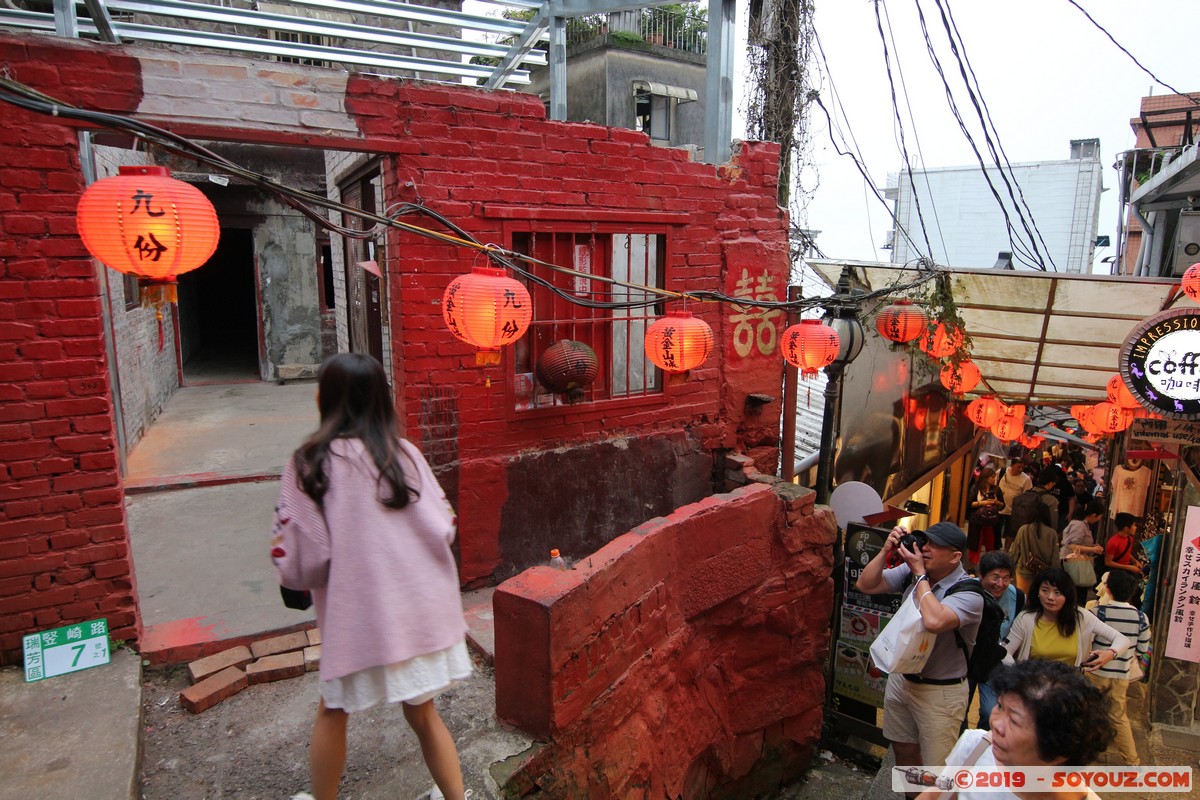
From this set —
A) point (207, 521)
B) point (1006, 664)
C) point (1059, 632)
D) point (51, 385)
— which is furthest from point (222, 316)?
point (1006, 664)

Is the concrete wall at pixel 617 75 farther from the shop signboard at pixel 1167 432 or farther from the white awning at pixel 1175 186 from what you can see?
the shop signboard at pixel 1167 432

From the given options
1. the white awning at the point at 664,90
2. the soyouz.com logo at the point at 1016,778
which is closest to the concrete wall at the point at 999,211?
the white awning at the point at 664,90

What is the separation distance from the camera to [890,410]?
10.9 meters

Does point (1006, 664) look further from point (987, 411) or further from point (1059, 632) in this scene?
point (987, 411)

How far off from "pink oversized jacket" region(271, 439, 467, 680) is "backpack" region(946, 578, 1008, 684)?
318 cm

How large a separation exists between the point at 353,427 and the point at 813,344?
4751 millimetres

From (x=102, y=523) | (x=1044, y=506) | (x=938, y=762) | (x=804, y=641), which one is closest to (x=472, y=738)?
(x=102, y=523)

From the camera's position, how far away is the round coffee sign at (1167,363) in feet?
19.6

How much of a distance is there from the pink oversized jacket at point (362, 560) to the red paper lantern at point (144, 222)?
1.43 meters

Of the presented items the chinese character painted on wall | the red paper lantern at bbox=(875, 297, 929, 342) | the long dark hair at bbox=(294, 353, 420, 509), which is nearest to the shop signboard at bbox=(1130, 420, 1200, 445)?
the red paper lantern at bbox=(875, 297, 929, 342)

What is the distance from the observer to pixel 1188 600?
6.62 m

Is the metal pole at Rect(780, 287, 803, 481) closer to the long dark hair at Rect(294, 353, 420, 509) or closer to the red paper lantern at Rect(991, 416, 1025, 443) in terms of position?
the red paper lantern at Rect(991, 416, 1025, 443)

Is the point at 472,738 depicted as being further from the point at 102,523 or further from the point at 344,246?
the point at 344,246

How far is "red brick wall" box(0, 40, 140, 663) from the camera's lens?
3826mm
